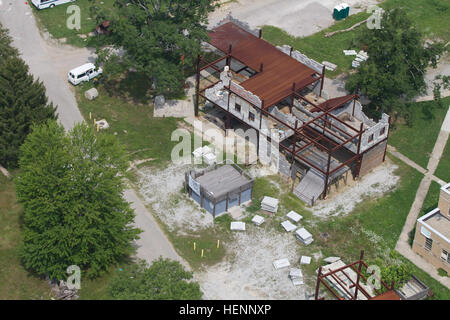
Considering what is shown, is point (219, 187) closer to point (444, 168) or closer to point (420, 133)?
point (444, 168)

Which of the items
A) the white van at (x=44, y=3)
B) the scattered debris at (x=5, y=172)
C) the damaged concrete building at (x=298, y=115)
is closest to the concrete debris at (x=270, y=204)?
the damaged concrete building at (x=298, y=115)

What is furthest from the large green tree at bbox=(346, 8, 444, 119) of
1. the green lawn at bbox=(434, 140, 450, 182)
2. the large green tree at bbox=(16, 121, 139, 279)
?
the large green tree at bbox=(16, 121, 139, 279)

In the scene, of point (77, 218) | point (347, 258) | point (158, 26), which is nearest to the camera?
point (77, 218)

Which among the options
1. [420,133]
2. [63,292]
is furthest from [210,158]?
[420,133]

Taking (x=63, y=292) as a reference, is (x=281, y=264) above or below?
below

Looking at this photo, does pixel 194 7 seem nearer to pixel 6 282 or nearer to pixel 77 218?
pixel 77 218

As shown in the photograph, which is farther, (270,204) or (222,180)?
(222,180)

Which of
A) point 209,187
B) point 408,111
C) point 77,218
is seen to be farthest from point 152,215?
point 408,111
